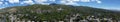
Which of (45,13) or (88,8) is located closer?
(88,8)

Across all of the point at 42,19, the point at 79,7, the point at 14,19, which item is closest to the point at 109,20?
the point at 79,7

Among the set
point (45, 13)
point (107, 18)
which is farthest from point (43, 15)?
point (107, 18)

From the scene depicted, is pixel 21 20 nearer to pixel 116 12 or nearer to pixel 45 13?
pixel 45 13

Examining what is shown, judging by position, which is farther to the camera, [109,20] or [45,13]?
[45,13]

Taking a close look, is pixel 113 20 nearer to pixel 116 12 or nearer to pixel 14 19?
pixel 116 12

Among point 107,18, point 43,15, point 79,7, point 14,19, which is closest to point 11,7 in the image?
point 14,19
